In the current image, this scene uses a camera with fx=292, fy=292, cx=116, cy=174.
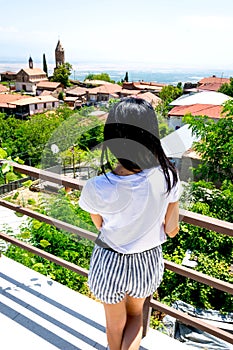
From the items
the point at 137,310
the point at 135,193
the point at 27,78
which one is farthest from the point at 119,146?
the point at 27,78

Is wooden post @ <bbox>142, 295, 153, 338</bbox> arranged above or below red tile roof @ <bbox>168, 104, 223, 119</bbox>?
above

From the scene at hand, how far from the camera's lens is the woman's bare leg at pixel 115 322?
3.51 feet

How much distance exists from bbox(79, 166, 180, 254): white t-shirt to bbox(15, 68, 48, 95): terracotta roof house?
55165 mm

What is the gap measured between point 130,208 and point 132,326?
553 millimetres

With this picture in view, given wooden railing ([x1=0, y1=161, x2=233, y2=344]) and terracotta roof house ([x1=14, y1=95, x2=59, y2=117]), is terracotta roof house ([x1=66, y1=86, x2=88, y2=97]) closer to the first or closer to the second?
terracotta roof house ([x1=14, y1=95, x2=59, y2=117])

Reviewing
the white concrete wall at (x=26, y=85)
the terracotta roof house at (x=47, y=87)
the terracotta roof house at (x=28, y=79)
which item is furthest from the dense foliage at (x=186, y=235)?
the terracotta roof house at (x=28, y=79)

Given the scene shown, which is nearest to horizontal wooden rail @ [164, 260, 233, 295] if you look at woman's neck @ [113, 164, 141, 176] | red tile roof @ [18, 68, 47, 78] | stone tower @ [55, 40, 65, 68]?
woman's neck @ [113, 164, 141, 176]

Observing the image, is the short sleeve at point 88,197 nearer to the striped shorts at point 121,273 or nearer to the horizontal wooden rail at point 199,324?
the striped shorts at point 121,273

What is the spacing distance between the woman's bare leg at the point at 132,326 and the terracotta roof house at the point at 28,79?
181 feet

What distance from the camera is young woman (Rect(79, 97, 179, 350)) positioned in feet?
2.74

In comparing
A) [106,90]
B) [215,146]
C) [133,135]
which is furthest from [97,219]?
[106,90]

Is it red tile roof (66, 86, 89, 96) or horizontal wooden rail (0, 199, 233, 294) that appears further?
red tile roof (66, 86, 89, 96)

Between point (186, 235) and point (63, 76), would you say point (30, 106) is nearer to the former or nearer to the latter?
point (63, 76)

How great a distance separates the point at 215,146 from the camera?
7102 mm
